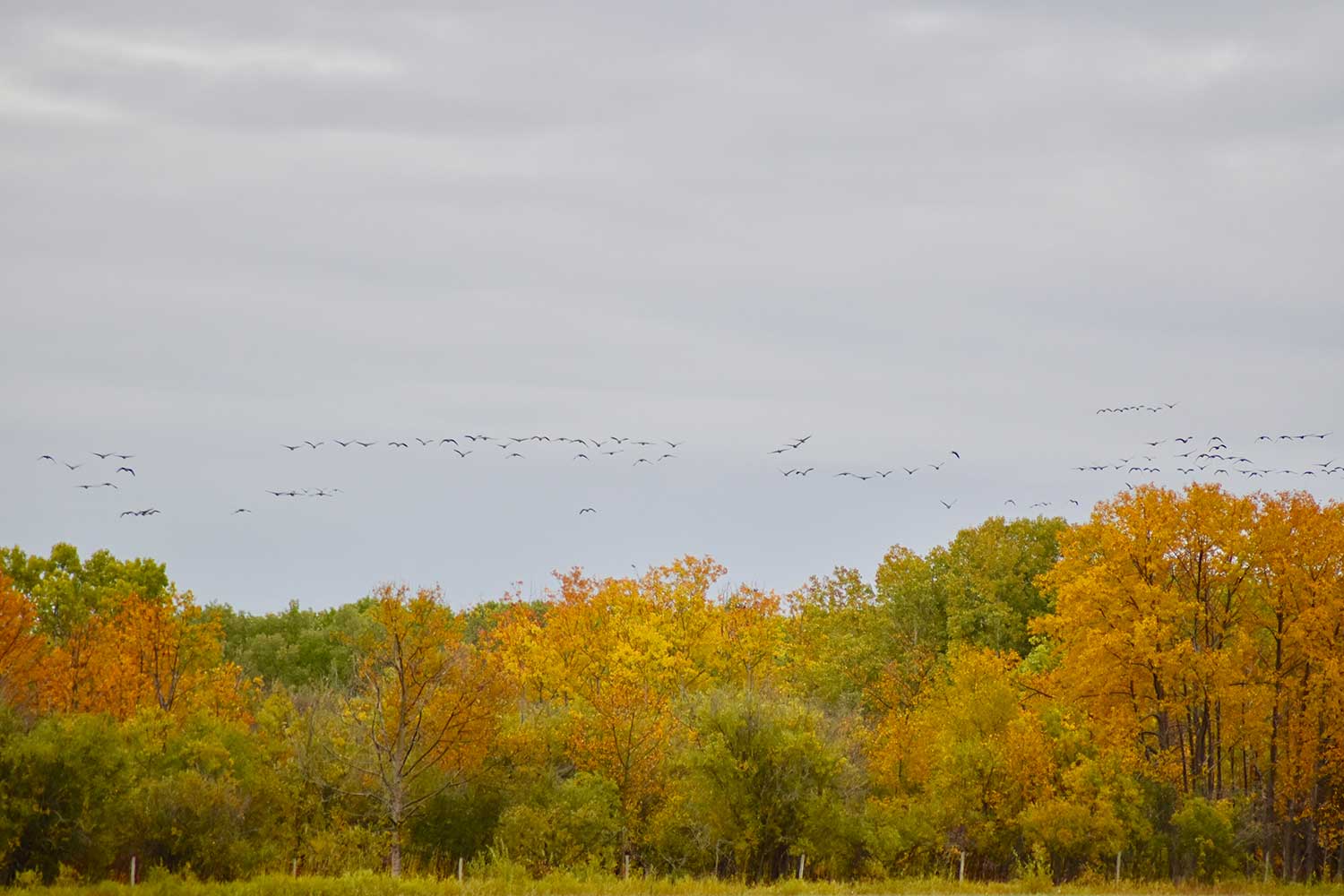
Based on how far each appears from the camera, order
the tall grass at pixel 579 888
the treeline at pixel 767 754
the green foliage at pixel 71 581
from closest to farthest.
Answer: the tall grass at pixel 579 888 → the treeline at pixel 767 754 → the green foliage at pixel 71 581

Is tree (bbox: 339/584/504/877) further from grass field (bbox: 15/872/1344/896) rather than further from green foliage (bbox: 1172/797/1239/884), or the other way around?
green foliage (bbox: 1172/797/1239/884)

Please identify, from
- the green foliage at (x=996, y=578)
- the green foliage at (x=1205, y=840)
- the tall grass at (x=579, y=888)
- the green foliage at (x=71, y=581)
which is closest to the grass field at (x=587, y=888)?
the tall grass at (x=579, y=888)

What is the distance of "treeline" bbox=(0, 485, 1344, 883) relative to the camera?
55406 mm

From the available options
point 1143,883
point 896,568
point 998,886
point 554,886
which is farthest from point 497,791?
point 896,568

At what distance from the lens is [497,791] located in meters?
63.5

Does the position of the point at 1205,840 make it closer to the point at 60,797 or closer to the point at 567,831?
the point at 567,831

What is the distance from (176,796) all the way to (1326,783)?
166 feet

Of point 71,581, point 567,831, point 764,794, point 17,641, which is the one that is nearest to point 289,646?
point 71,581

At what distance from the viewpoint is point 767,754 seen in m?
60.6

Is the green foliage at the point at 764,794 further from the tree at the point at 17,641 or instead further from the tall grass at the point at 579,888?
the tree at the point at 17,641

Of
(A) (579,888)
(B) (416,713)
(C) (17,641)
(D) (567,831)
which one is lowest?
(A) (579,888)

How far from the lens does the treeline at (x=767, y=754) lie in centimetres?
5541

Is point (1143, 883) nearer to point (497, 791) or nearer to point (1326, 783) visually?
point (1326, 783)

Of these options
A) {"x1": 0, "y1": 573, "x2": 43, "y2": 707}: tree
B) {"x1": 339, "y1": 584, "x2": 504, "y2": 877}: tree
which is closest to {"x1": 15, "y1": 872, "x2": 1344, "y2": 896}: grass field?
{"x1": 339, "y1": 584, "x2": 504, "y2": 877}: tree
